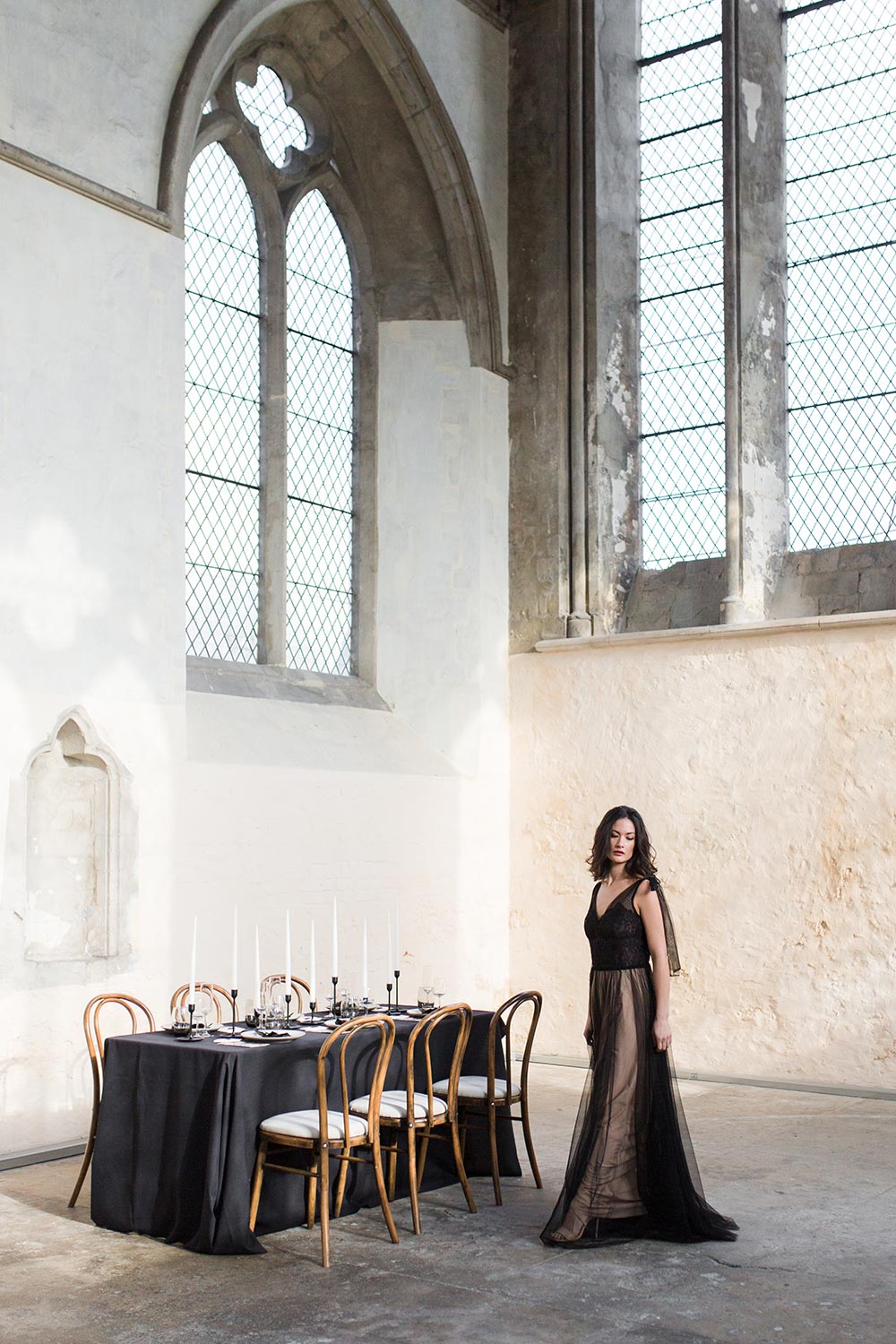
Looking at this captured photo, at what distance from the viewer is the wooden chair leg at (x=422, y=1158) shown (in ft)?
17.5

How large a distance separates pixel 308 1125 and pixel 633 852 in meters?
1.41

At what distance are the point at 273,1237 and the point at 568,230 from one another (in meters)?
7.11

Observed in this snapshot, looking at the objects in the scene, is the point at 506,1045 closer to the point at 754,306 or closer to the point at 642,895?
the point at 642,895

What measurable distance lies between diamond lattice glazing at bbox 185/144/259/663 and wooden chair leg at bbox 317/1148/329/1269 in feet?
13.6

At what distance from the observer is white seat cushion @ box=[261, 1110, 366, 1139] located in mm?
4789

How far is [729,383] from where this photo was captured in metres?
9.18

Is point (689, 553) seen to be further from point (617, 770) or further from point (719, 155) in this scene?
point (719, 155)

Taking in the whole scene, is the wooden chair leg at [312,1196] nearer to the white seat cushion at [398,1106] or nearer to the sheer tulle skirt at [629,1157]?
the white seat cushion at [398,1106]

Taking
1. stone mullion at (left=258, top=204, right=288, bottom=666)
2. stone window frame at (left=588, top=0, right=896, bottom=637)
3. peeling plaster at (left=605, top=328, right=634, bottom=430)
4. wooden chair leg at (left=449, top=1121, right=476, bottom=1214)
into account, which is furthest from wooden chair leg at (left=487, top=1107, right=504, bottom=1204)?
peeling plaster at (left=605, top=328, right=634, bottom=430)

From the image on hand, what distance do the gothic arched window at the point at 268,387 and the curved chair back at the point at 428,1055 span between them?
364 cm

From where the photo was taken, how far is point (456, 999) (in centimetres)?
916

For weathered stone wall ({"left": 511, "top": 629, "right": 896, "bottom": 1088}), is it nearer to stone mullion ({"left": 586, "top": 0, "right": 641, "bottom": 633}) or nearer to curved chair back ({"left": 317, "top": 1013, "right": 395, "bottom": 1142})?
stone mullion ({"left": 586, "top": 0, "right": 641, "bottom": 633})

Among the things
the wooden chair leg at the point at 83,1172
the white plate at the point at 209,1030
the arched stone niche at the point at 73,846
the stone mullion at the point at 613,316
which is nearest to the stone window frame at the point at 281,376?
the arched stone niche at the point at 73,846

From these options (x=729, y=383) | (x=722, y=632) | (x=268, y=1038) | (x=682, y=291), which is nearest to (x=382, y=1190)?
(x=268, y=1038)
